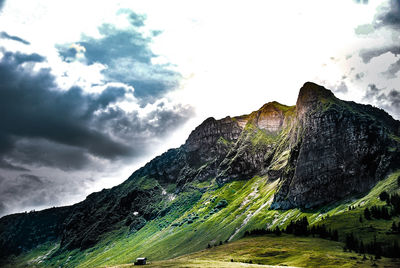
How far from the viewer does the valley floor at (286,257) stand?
374 feet

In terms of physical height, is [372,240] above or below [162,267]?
below

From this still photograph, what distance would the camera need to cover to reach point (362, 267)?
4355 inches

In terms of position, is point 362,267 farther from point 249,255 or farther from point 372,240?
point 372,240

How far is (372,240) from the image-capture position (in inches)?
6644

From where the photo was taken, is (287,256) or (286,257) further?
(287,256)

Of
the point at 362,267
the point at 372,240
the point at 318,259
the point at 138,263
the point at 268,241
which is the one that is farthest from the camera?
the point at 268,241

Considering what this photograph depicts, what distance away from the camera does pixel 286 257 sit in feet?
473

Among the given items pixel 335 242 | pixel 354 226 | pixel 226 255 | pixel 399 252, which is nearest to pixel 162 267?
pixel 226 255

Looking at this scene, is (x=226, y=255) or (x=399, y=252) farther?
(x=226, y=255)

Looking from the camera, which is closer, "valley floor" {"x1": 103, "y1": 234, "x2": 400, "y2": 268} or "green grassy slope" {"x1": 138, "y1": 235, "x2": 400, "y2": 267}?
"valley floor" {"x1": 103, "y1": 234, "x2": 400, "y2": 268}

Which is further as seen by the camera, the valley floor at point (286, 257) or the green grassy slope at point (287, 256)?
the green grassy slope at point (287, 256)

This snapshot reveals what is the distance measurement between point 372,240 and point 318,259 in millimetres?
57312

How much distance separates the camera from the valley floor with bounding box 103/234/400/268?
374 feet

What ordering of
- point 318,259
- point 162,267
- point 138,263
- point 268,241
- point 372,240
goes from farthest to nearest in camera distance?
point 268,241 < point 372,240 < point 318,259 < point 138,263 < point 162,267
